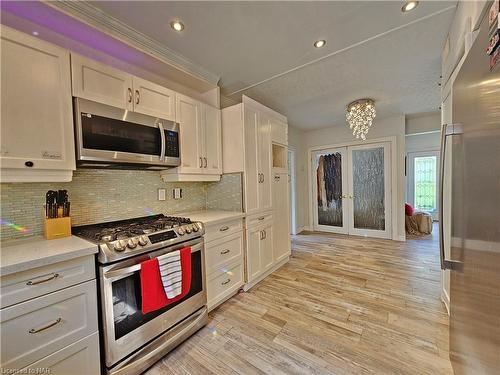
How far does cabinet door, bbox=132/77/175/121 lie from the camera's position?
1.81 m

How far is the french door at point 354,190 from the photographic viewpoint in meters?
4.50

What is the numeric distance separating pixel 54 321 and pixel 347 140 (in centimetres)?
530

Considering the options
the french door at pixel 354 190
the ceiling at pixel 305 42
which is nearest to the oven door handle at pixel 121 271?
the ceiling at pixel 305 42

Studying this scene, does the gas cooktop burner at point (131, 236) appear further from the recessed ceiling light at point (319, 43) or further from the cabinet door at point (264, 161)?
the recessed ceiling light at point (319, 43)

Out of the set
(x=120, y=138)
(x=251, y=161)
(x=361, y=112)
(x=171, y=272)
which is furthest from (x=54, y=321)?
(x=361, y=112)

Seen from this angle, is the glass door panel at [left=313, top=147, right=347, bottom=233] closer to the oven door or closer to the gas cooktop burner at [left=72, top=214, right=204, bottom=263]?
the gas cooktop burner at [left=72, top=214, right=204, bottom=263]

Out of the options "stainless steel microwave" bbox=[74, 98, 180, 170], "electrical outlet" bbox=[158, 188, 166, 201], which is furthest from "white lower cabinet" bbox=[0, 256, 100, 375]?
"electrical outlet" bbox=[158, 188, 166, 201]

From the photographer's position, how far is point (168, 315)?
1610mm

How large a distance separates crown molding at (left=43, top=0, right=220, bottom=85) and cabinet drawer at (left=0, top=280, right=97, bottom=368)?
1.86m

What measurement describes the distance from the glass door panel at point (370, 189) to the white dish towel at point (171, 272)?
440 centimetres

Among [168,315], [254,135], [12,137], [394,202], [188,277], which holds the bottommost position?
[168,315]

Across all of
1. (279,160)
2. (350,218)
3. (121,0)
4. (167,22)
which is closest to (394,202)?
(350,218)

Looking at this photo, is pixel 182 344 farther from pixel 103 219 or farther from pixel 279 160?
pixel 279 160

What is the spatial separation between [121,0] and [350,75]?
247 cm
